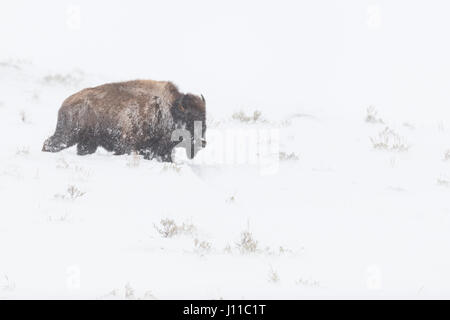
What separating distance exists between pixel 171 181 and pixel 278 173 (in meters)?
1.68

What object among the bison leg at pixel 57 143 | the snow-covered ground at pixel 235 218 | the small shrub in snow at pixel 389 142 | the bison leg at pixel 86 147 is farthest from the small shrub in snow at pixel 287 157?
the bison leg at pixel 57 143

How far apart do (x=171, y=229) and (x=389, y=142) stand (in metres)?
5.73

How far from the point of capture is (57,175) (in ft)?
20.1

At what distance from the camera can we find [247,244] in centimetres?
438

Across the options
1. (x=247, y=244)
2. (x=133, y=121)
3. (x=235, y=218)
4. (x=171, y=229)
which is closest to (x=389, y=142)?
(x=133, y=121)

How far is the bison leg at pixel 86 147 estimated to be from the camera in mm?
7270

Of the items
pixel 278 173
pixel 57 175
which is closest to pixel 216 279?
pixel 57 175

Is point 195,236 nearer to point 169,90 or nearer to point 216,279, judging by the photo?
point 216,279

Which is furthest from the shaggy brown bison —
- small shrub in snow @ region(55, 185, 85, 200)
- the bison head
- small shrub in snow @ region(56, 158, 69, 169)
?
small shrub in snow @ region(55, 185, 85, 200)

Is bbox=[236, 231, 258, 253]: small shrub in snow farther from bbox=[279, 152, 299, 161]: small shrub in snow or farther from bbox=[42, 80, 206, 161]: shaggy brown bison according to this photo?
bbox=[279, 152, 299, 161]: small shrub in snow

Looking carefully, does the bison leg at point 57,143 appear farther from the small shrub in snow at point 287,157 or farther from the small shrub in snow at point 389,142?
the small shrub in snow at point 389,142

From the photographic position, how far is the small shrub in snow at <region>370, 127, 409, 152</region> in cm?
833

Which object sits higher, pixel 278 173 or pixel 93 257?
pixel 278 173

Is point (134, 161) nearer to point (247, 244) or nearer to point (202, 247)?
point (202, 247)
